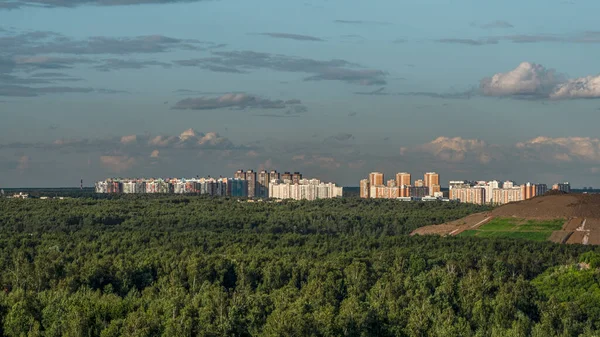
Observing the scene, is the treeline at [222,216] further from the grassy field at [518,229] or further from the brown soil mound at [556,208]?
the grassy field at [518,229]

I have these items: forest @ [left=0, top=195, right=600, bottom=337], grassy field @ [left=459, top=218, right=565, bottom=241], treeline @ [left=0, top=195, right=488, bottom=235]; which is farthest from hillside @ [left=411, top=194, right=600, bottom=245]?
treeline @ [left=0, top=195, right=488, bottom=235]

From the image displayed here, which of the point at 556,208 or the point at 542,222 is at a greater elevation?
the point at 556,208

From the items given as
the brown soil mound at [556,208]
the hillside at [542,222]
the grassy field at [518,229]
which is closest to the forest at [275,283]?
the grassy field at [518,229]

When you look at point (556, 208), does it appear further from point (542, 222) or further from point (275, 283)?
point (275, 283)

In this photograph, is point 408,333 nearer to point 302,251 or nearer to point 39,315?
point 39,315

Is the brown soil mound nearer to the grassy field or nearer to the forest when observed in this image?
the grassy field

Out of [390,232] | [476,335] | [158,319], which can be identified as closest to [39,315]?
[158,319]

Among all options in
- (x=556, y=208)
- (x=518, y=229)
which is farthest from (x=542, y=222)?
(x=556, y=208)
